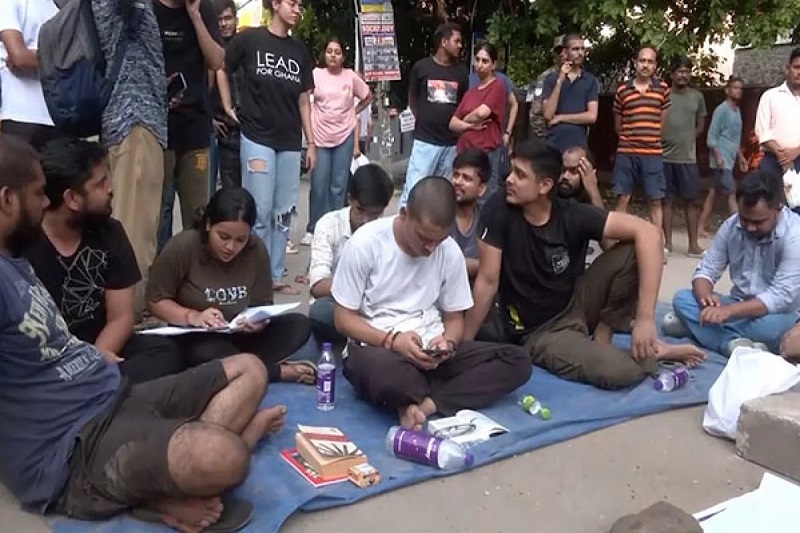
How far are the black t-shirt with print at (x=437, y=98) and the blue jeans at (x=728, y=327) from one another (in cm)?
269

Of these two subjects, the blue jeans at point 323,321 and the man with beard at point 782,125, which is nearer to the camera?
the blue jeans at point 323,321

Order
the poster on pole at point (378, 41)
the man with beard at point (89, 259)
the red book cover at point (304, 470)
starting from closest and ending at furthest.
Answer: the red book cover at point (304, 470)
the man with beard at point (89, 259)
the poster on pole at point (378, 41)

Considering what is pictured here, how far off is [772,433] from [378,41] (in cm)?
645

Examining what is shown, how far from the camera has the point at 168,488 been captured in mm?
2684

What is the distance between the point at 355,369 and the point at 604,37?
8.76 metres

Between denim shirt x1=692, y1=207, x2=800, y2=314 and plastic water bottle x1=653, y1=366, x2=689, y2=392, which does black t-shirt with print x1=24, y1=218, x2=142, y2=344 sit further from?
denim shirt x1=692, y1=207, x2=800, y2=314

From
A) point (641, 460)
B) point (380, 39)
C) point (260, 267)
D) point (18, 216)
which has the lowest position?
point (641, 460)

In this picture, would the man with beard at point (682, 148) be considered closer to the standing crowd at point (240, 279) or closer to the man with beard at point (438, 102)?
the man with beard at point (438, 102)

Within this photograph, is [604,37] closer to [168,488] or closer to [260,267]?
[260,267]

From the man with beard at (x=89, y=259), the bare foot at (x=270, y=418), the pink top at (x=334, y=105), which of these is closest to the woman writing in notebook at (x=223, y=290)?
the man with beard at (x=89, y=259)

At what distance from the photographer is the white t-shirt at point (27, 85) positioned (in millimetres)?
4070

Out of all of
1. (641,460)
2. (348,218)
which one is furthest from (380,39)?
(641,460)

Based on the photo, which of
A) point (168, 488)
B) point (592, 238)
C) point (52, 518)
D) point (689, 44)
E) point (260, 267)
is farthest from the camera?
point (689, 44)

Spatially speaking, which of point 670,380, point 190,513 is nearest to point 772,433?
point 670,380
